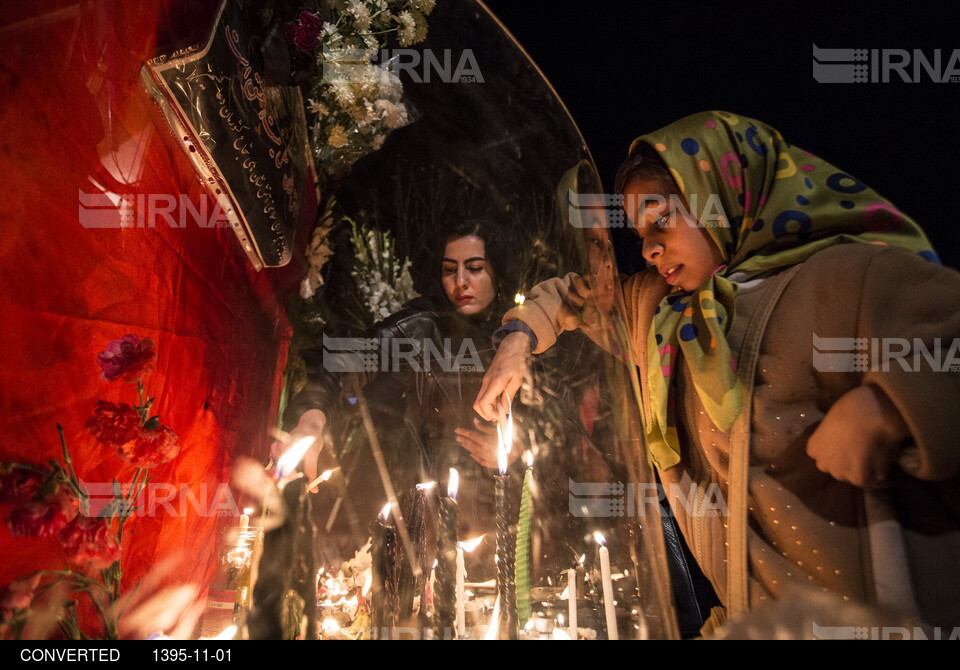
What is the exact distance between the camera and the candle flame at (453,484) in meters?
1.29

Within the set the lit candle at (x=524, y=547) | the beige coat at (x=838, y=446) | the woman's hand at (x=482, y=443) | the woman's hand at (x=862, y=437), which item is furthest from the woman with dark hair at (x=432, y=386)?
the woman's hand at (x=862, y=437)

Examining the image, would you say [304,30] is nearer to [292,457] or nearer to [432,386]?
[432,386]

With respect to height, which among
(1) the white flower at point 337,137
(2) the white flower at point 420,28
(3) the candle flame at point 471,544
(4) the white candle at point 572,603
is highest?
(2) the white flower at point 420,28

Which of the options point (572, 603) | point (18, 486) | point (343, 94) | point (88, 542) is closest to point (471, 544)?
point (572, 603)

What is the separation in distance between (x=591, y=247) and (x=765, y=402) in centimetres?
51

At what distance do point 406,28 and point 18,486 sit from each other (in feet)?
4.26

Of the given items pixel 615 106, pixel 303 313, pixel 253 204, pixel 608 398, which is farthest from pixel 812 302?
pixel 253 204

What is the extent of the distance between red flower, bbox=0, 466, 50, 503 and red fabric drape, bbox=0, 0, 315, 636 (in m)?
0.06

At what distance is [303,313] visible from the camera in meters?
1.54

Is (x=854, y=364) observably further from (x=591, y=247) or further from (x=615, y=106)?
(x=615, y=106)

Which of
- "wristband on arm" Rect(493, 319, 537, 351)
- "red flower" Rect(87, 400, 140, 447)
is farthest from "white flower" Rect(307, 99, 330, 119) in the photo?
"red flower" Rect(87, 400, 140, 447)

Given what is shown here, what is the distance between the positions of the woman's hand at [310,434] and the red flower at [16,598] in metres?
0.56

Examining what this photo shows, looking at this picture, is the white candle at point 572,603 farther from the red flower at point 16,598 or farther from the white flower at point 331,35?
the white flower at point 331,35

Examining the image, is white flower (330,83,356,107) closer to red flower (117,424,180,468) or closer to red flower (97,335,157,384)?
red flower (97,335,157,384)
